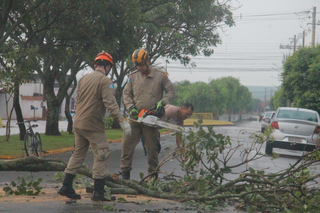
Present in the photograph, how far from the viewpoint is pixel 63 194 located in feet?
18.2

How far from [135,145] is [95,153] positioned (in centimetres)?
146

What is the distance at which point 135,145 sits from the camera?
709cm

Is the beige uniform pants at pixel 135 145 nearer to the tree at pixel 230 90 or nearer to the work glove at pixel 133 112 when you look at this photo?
the work glove at pixel 133 112

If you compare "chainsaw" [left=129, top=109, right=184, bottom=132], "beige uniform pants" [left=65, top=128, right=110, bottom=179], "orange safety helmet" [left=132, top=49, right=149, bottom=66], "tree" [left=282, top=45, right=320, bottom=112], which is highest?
"tree" [left=282, top=45, right=320, bottom=112]

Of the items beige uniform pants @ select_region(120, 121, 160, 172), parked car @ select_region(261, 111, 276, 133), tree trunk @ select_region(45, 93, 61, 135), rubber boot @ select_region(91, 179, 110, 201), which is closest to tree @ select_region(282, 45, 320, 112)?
parked car @ select_region(261, 111, 276, 133)

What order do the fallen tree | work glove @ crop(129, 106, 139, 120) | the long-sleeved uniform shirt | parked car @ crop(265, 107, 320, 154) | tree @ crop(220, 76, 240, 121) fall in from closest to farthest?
the fallen tree → the long-sleeved uniform shirt → work glove @ crop(129, 106, 139, 120) → parked car @ crop(265, 107, 320, 154) → tree @ crop(220, 76, 240, 121)

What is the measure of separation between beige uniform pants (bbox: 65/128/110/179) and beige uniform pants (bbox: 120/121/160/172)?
4.29ft

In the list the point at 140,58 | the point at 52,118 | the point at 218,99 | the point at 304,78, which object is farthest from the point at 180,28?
the point at 218,99

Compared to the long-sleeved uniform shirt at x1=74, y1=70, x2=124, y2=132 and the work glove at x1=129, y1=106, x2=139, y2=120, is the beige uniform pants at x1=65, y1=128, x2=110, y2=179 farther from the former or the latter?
the work glove at x1=129, y1=106, x2=139, y2=120

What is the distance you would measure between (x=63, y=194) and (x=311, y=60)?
28.7 m

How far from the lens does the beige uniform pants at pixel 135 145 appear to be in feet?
23.0

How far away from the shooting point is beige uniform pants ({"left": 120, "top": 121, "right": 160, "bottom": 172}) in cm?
702

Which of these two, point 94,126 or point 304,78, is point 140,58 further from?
point 304,78

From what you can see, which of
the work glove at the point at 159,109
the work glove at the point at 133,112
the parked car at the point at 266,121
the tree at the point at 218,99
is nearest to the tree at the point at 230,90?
the tree at the point at 218,99
